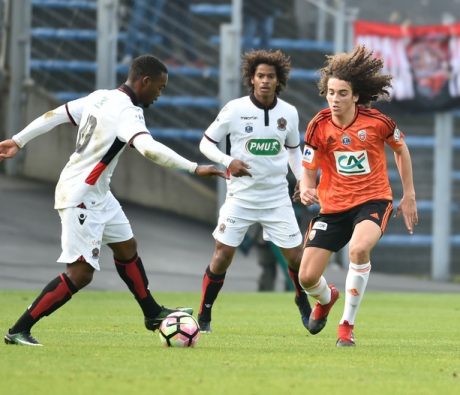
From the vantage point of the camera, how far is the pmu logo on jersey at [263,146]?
1229cm

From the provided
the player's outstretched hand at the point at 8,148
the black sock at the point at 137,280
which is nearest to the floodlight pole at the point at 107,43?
the black sock at the point at 137,280

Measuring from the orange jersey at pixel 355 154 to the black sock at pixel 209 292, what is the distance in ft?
6.17

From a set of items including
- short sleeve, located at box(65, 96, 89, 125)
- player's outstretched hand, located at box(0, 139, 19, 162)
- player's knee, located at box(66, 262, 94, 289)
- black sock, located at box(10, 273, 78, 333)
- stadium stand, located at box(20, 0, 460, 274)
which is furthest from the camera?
stadium stand, located at box(20, 0, 460, 274)

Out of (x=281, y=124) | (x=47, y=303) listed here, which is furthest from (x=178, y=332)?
(x=281, y=124)

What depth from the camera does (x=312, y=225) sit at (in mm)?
10828

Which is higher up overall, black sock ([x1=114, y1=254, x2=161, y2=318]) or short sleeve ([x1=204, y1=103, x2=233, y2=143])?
short sleeve ([x1=204, y1=103, x2=233, y2=143])

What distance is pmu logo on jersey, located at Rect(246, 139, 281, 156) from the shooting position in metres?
12.3

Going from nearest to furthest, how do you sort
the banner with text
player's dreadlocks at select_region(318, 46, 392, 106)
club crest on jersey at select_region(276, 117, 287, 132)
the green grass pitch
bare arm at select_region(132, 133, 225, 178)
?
the green grass pitch → bare arm at select_region(132, 133, 225, 178) → player's dreadlocks at select_region(318, 46, 392, 106) → club crest on jersey at select_region(276, 117, 287, 132) → the banner with text

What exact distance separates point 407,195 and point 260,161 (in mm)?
2211

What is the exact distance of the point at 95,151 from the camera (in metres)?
9.73

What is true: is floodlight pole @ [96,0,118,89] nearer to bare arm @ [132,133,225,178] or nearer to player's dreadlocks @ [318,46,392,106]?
player's dreadlocks @ [318,46,392,106]

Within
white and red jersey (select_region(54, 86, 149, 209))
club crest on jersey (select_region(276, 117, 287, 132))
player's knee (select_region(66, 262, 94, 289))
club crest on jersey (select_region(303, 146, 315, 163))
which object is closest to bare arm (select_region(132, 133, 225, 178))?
white and red jersey (select_region(54, 86, 149, 209))

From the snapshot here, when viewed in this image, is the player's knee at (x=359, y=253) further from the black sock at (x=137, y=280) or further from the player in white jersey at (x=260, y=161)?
the player in white jersey at (x=260, y=161)

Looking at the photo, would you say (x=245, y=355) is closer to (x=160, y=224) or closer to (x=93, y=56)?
(x=160, y=224)
